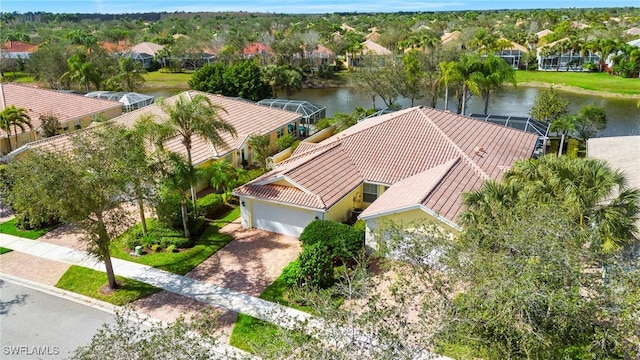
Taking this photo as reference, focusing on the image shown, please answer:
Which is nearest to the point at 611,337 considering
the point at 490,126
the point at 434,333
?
the point at 434,333

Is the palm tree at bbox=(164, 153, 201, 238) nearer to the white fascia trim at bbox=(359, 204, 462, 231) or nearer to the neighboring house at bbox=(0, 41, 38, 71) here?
the white fascia trim at bbox=(359, 204, 462, 231)

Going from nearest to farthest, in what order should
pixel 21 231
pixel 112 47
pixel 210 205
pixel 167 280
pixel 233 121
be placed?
1. pixel 167 280
2. pixel 21 231
3. pixel 210 205
4. pixel 233 121
5. pixel 112 47

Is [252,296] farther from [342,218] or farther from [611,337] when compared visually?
[611,337]

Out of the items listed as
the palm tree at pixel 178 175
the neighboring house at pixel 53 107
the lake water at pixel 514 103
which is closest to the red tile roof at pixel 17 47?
the lake water at pixel 514 103

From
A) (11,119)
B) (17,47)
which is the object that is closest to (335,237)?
(11,119)

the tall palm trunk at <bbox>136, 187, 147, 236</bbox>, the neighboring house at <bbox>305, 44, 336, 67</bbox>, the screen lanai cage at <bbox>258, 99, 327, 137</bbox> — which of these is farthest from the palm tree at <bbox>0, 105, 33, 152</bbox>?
the neighboring house at <bbox>305, 44, 336, 67</bbox>

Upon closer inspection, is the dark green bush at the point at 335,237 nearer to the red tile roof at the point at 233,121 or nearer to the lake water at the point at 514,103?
the red tile roof at the point at 233,121

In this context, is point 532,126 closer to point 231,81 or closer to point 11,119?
point 231,81
